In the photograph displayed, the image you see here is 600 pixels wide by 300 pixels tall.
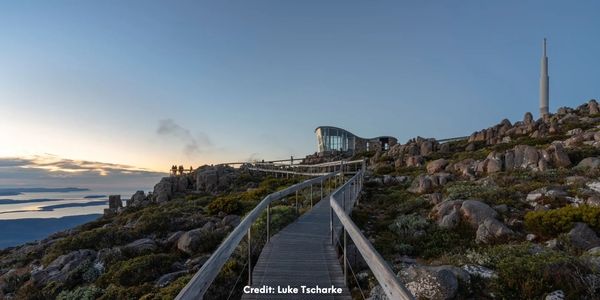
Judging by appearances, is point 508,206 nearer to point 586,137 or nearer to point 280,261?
point 280,261

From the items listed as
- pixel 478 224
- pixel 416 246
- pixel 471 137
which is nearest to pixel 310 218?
pixel 416 246

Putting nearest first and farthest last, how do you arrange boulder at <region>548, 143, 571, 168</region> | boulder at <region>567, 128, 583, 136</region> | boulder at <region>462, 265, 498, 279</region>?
boulder at <region>462, 265, 498, 279</region> → boulder at <region>548, 143, 571, 168</region> → boulder at <region>567, 128, 583, 136</region>

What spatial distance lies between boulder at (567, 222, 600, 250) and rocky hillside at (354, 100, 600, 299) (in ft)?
0.07

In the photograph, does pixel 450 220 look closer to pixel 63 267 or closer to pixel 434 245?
pixel 434 245

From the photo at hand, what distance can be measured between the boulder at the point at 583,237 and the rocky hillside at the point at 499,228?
0.02 meters

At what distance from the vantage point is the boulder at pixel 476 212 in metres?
12.0

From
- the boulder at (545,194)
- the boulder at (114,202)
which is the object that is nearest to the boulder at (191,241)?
the boulder at (545,194)

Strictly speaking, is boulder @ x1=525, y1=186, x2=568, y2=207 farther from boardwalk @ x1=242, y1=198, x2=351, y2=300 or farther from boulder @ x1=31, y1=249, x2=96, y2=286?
boulder @ x1=31, y1=249, x2=96, y2=286

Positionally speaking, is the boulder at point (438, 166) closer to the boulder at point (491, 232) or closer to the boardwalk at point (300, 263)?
the boulder at point (491, 232)

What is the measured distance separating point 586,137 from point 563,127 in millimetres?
15717

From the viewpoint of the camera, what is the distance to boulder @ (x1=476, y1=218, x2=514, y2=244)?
10641mm

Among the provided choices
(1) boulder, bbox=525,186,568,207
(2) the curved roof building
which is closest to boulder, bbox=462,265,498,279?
(1) boulder, bbox=525,186,568,207

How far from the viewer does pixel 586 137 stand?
2769 centimetres

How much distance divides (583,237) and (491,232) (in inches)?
86.3
